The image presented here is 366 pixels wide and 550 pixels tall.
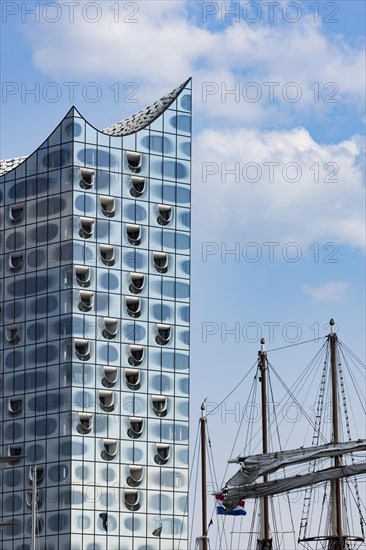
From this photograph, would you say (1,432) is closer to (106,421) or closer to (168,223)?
(106,421)

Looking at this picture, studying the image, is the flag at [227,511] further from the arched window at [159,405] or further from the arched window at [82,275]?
the arched window at [82,275]

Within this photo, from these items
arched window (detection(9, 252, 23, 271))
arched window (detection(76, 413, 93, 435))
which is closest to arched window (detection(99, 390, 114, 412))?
arched window (detection(76, 413, 93, 435))

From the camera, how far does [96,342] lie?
425 ft

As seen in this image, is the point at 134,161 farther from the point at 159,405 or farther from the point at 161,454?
the point at 161,454

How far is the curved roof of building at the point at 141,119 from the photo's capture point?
452ft

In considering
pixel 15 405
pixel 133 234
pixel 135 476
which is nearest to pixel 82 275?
pixel 133 234

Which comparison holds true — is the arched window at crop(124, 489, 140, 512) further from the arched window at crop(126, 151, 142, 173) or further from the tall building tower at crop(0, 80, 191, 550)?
the arched window at crop(126, 151, 142, 173)

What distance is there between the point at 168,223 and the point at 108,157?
338 inches

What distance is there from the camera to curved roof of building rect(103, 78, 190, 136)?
138 m

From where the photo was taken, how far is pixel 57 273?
5153 inches

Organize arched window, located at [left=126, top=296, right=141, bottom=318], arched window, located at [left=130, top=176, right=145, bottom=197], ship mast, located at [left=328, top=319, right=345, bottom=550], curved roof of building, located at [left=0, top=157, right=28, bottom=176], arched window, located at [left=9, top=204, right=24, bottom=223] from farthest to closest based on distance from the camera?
curved roof of building, located at [left=0, top=157, right=28, bottom=176] → arched window, located at [left=9, top=204, right=24, bottom=223] → arched window, located at [left=130, top=176, right=145, bottom=197] → arched window, located at [left=126, top=296, right=141, bottom=318] → ship mast, located at [left=328, top=319, right=345, bottom=550]

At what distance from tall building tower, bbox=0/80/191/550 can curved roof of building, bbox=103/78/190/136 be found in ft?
2.60

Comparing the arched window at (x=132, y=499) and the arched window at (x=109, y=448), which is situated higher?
the arched window at (x=109, y=448)

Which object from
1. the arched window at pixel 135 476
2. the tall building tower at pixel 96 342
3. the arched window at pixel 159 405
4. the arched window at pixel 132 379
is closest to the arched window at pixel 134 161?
the tall building tower at pixel 96 342
